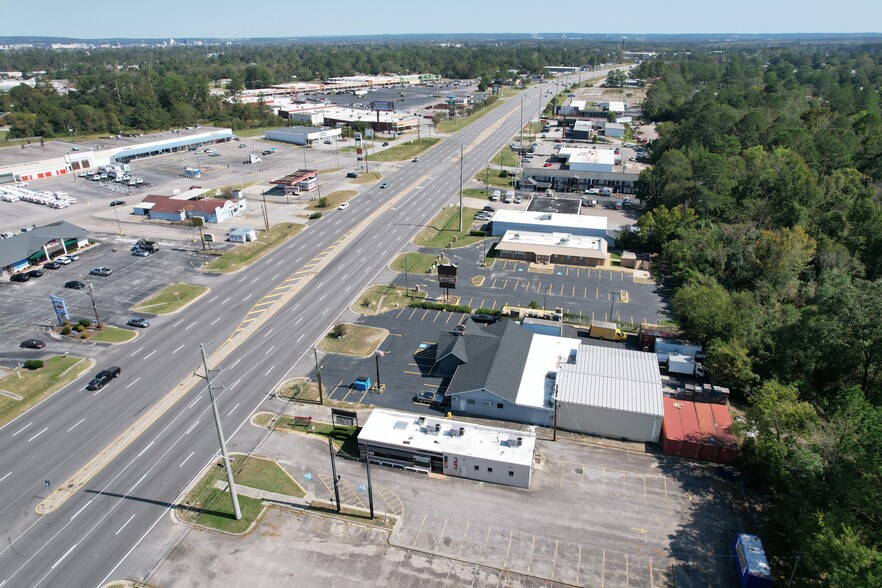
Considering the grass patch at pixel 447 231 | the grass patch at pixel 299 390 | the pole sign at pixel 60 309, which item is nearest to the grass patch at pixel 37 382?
the pole sign at pixel 60 309

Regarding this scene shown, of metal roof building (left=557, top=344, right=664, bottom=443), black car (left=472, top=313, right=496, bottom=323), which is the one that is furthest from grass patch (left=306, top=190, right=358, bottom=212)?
metal roof building (left=557, top=344, right=664, bottom=443)

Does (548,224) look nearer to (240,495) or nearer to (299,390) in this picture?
(299,390)

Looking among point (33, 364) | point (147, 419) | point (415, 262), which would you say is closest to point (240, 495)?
point (147, 419)

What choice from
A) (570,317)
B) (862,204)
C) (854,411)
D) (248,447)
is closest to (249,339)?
(248,447)

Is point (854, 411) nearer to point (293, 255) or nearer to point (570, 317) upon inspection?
point (570, 317)

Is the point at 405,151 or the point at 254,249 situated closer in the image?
the point at 254,249
